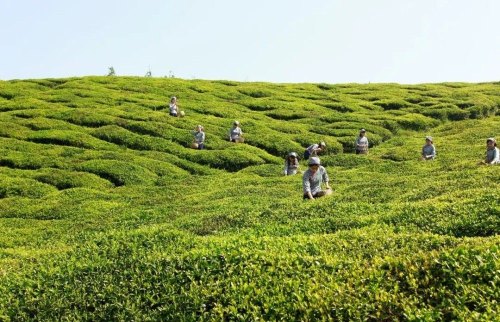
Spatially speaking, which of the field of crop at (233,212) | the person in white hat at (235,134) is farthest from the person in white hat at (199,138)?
the person in white hat at (235,134)

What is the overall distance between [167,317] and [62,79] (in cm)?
5644

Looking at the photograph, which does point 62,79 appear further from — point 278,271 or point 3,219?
point 278,271

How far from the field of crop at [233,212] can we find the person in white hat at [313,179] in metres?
0.97

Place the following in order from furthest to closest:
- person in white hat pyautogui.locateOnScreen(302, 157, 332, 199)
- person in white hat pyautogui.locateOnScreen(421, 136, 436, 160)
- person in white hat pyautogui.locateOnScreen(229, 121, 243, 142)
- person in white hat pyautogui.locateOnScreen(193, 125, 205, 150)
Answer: person in white hat pyautogui.locateOnScreen(229, 121, 243, 142) < person in white hat pyautogui.locateOnScreen(193, 125, 205, 150) < person in white hat pyautogui.locateOnScreen(421, 136, 436, 160) < person in white hat pyautogui.locateOnScreen(302, 157, 332, 199)

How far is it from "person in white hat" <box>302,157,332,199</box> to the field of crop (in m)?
0.97

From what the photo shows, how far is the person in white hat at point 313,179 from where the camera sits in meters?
21.0

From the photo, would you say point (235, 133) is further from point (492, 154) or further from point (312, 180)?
point (312, 180)

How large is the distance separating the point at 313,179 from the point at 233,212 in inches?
161

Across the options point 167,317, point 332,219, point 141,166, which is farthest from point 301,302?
point 141,166

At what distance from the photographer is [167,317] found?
9.47 meters

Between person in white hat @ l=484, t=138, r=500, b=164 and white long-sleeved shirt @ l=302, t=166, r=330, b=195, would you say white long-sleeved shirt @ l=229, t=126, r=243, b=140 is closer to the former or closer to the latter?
person in white hat @ l=484, t=138, r=500, b=164

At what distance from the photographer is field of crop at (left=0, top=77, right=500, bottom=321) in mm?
9336

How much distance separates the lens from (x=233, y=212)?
1884 cm

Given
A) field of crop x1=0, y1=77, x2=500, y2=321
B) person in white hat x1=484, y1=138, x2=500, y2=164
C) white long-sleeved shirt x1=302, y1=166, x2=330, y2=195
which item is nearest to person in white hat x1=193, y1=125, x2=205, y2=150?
field of crop x1=0, y1=77, x2=500, y2=321
